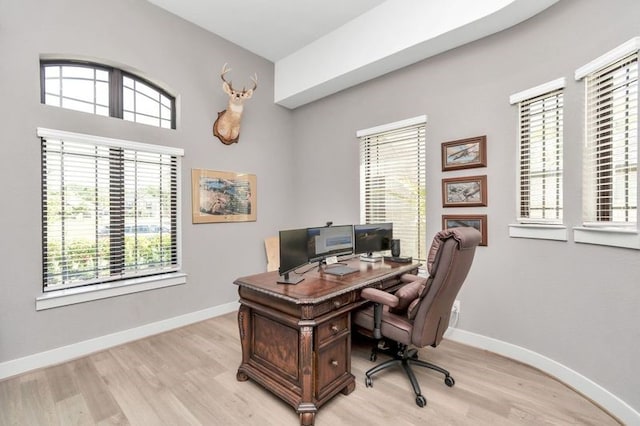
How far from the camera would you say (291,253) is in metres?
2.16

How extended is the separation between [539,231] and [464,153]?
100cm

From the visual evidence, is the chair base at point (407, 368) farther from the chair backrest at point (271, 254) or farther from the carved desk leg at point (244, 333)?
the chair backrest at point (271, 254)

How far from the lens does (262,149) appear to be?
4309 millimetres

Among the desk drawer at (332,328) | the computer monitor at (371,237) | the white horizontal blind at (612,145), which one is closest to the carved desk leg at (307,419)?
the desk drawer at (332,328)

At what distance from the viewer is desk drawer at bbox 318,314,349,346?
1.89 meters

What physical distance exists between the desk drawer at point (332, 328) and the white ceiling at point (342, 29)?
280 cm

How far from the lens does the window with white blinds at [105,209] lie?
2605 millimetres

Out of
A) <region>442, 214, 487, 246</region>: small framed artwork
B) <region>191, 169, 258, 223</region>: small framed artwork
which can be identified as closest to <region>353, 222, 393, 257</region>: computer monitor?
<region>442, 214, 487, 246</region>: small framed artwork

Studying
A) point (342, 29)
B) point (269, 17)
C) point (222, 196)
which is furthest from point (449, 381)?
point (269, 17)

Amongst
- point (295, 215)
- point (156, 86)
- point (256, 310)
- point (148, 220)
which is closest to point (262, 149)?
point (295, 215)

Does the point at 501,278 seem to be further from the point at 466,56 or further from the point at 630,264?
the point at 466,56

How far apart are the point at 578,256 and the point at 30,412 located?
4182mm

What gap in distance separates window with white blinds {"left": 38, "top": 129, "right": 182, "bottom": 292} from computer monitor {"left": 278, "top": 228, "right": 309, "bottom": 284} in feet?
6.32

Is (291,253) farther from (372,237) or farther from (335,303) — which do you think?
(372,237)
